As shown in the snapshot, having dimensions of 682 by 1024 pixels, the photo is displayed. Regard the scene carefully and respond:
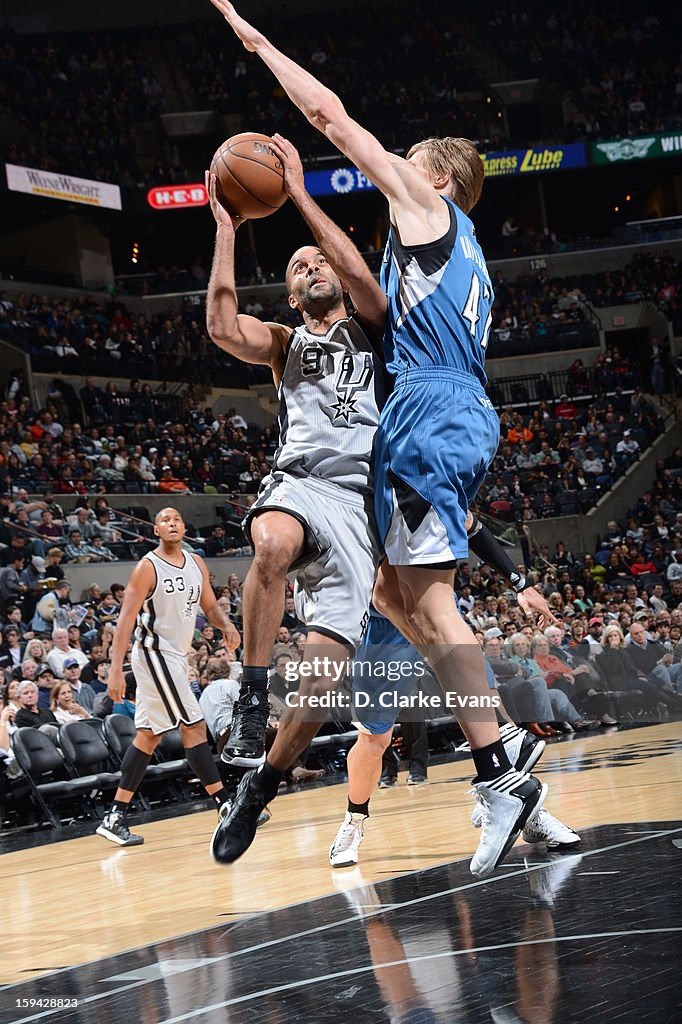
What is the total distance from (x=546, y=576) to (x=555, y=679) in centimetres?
550

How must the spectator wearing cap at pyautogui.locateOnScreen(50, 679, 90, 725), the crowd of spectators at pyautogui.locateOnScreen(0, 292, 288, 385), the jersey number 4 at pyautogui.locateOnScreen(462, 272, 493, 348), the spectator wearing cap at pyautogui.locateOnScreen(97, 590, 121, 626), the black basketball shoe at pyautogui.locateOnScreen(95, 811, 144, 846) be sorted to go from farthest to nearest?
the crowd of spectators at pyautogui.locateOnScreen(0, 292, 288, 385) → the spectator wearing cap at pyautogui.locateOnScreen(97, 590, 121, 626) → the spectator wearing cap at pyautogui.locateOnScreen(50, 679, 90, 725) → the black basketball shoe at pyautogui.locateOnScreen(95, 811, 144, 846) → the jersey number 4 at pyautogui.locateOnScreen(462, 272, 493, 348)

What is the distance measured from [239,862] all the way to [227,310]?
142 inches

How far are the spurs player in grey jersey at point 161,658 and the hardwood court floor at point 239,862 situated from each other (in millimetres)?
415

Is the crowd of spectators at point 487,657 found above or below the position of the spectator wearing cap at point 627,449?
below

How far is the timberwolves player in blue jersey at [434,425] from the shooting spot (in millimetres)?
3297

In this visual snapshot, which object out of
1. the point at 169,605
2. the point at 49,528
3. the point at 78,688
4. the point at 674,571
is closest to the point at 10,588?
the point at 49,528

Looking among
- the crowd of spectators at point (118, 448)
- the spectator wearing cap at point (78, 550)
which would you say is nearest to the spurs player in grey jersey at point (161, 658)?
the spectator wearing cap at point (78, 550)

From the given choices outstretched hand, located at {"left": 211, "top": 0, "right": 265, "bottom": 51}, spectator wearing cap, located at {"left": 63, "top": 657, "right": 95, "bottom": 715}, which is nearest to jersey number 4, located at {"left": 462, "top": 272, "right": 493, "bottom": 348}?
outstretched hand, located at {"left": 211, "top": 0, "right": 265, "bottom": 51}

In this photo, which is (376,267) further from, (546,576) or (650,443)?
(546,576)

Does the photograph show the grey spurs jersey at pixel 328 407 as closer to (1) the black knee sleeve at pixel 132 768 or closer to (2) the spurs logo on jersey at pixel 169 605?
(2) the spurs logo on jersey at pixel 169 605

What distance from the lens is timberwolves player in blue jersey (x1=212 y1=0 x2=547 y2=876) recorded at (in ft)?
10.8

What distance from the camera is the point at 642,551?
19562 mm

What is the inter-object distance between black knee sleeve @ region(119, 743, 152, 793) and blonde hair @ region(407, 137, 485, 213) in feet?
16.2

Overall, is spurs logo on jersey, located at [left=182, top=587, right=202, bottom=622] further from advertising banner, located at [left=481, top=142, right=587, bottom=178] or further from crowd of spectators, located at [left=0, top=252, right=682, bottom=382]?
advertising banner, located at [left=481, top=142, right=587, bottom=178]
